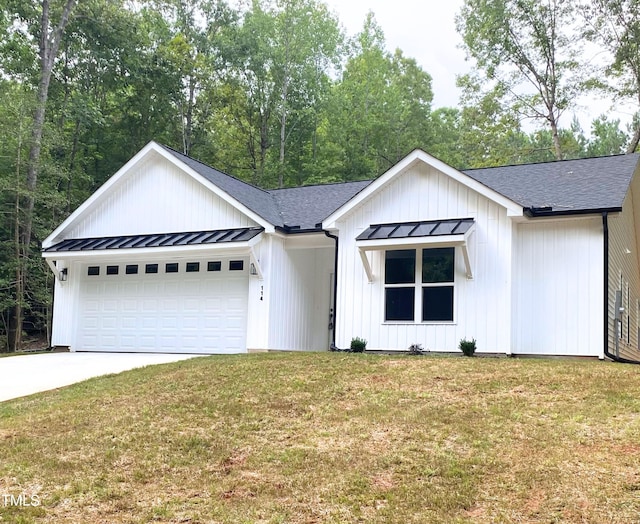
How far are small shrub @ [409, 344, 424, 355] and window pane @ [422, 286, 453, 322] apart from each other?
1.80 ft

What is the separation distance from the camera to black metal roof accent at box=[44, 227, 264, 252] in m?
14.3

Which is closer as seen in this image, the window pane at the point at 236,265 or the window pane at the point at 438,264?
the window pane at the point at 438,264

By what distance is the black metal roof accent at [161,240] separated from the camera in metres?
14.3

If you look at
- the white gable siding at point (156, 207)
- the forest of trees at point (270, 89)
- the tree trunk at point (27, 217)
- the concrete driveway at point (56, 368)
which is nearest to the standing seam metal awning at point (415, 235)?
the white gable siding at point (156, 207)

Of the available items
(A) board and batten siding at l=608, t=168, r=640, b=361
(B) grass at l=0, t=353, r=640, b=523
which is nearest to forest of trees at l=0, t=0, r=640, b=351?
(A) board and batten siding at l=608, t=168, r=640, b=361

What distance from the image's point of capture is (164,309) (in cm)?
1555

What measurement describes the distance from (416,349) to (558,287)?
9.48ft

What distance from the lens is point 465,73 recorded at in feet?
103

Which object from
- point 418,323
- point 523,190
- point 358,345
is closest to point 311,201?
point 358,345

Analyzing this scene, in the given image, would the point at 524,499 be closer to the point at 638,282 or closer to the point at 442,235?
the point at 442,235

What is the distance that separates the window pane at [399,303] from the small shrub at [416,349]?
576 millimetres

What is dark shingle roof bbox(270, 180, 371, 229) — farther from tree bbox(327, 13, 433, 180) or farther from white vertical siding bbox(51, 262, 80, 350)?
tree bbox(327, 13, 433, 180)

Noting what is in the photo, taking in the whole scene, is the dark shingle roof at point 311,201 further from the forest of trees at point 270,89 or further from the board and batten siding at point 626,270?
the forest of trees at point 270,89

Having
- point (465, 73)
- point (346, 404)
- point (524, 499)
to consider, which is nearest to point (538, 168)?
point (346, 404)
